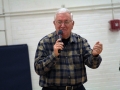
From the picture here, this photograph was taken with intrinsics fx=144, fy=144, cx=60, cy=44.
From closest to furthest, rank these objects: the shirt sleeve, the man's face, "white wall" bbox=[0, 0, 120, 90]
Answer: the shirt sleeve
the man's face
"white wall" bbox=[0, 0, 120, 90]

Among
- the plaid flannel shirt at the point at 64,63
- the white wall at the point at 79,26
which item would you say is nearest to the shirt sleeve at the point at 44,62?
the plaid flannel shirt at the point at 64,63

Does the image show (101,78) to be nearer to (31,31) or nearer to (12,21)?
(31,31)

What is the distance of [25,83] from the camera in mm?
2699

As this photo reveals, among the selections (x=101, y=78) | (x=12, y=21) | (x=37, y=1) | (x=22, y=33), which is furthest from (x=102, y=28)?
(x=12, y=21)

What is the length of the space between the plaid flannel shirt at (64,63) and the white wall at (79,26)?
5.34 ft

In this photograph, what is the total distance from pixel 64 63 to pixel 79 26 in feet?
5.89

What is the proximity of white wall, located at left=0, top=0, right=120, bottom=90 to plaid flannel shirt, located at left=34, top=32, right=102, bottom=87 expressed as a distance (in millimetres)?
1626

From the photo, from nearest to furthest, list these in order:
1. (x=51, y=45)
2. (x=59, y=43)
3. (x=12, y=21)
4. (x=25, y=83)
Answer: (x=59, y=43) < (x=51, y=45) < (x=25, y=83) < (x=12, y=21)

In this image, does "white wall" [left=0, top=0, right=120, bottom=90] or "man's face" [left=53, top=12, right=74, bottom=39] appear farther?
"white wall" [left=0, top=0, right=120, bottom=90]

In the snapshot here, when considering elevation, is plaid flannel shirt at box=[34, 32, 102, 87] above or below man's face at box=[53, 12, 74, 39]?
below

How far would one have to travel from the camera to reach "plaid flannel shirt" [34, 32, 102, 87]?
3.89 feet

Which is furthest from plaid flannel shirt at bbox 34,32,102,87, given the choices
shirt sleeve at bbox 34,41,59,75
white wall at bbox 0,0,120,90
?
white wall at bbox 0,0,120,90

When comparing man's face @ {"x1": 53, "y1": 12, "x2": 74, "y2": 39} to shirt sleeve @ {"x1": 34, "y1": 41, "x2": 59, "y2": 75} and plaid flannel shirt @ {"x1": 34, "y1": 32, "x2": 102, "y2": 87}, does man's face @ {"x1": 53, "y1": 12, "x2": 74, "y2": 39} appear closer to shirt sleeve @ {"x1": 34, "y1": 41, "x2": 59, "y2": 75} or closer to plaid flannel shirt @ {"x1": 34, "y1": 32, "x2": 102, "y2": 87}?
plaid flannel shirt @ {"x1": 34, "y1": 32, "x2": 102, "y2": 87}

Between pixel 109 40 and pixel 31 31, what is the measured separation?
5.28 ft
